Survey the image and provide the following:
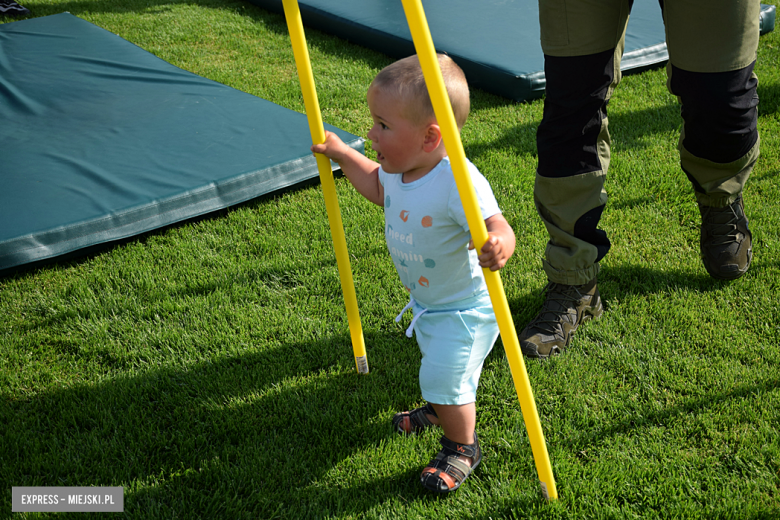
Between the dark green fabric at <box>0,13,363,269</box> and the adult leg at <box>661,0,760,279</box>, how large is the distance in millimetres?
1920

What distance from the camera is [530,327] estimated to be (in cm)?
247

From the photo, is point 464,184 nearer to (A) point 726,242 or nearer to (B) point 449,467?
(B) point 449,467

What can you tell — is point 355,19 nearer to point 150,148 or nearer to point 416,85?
point 150,148

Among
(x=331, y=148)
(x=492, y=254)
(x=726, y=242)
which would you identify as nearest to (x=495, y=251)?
(x=492, y=254)

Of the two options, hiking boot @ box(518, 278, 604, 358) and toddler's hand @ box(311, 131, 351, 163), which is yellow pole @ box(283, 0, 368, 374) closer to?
toddler's hand @ box(311, 131, 351, 163)

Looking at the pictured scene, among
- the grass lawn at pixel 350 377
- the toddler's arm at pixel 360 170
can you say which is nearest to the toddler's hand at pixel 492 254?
the toddler's arm at pixel 360 170

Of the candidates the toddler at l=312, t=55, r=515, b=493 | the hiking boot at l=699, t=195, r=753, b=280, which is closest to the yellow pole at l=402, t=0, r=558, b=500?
the toddler at l=312, t=55, r=515, b=493

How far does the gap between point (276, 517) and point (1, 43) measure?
5.80 meters

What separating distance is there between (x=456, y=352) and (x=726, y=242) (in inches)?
58.3

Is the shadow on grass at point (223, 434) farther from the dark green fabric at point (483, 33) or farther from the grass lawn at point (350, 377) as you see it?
the dark green fabric at point (483, 33)

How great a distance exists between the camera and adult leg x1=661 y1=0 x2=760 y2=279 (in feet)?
6.92

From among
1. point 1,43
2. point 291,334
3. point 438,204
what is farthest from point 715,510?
point 1,43

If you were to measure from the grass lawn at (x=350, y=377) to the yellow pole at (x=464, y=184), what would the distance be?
1.09 feet

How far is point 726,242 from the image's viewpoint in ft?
8.63
